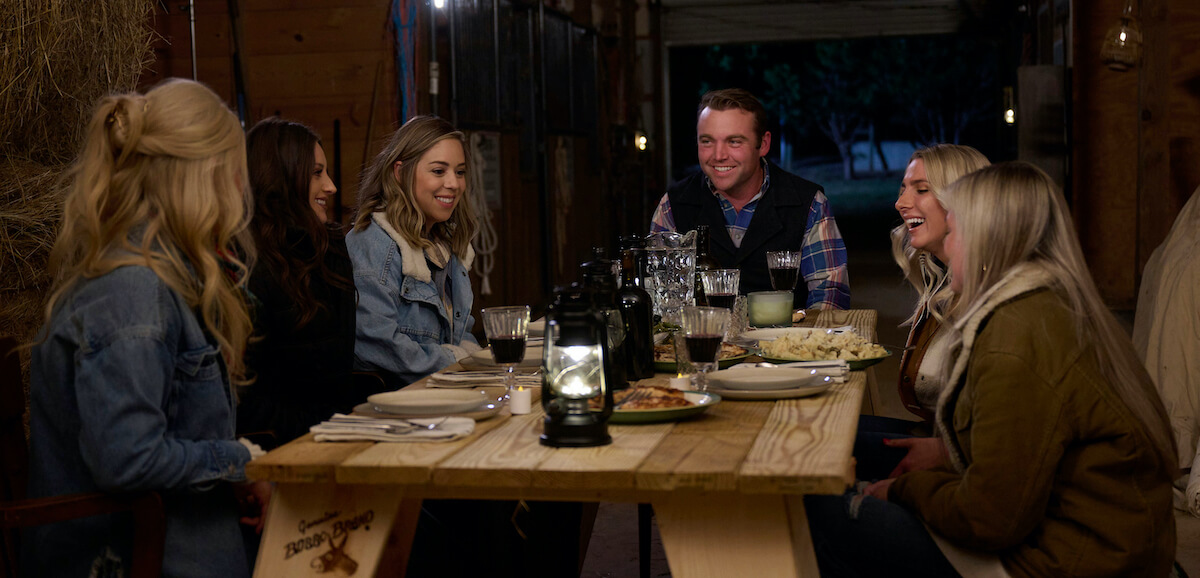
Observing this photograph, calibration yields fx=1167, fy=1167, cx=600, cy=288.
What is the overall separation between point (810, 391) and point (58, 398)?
4.52 feet

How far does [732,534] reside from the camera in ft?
6.05

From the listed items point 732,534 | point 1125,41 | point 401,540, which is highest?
point 1125,41

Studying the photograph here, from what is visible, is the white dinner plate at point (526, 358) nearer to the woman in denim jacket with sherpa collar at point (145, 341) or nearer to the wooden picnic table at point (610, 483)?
the wooden picnic table at point (610, 483)

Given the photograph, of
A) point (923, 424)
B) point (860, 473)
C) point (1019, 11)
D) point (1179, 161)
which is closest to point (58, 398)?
point (860, 473)

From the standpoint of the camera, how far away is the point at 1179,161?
552 cm

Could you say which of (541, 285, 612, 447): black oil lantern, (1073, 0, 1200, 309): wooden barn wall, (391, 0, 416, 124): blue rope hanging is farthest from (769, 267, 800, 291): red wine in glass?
(1073, 0, 1200, 309): wooden barn wall

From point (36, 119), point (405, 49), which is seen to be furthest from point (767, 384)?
point (405, 49)

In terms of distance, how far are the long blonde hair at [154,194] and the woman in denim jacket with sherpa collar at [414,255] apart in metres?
1.18

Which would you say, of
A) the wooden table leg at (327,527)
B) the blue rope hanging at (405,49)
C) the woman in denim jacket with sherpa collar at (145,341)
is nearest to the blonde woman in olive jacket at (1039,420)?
the wooden table leg at (327,527)

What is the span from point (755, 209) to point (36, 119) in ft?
7.95

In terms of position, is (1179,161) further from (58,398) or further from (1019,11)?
(1019,11)

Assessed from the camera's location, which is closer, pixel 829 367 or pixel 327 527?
pixel 327 527

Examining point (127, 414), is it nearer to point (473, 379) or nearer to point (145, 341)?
point (145, 341)

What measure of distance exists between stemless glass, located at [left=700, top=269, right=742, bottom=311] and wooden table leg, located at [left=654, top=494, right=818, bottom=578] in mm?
1039
